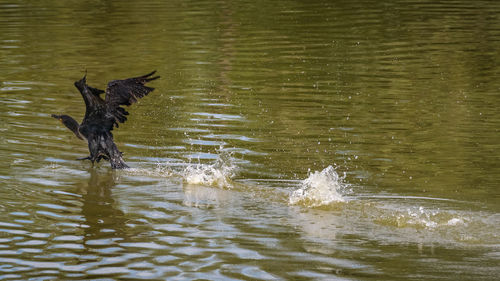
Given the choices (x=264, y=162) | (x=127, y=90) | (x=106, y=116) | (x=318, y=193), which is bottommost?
(x=318, y=193)

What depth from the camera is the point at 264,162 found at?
11.9m

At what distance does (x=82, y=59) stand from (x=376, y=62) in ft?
22.4

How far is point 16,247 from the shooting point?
847 cm

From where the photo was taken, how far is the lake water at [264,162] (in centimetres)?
814

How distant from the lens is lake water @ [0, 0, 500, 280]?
814 centimetres

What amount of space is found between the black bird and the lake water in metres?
0.26

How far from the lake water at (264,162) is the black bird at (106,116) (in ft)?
0.85

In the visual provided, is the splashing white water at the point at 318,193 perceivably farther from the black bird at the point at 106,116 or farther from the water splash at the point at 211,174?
the black bird at the point at 106,116

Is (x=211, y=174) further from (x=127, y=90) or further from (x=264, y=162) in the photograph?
(x=127, y=90)

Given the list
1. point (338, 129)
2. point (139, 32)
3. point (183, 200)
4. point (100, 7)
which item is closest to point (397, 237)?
point (183, 200)

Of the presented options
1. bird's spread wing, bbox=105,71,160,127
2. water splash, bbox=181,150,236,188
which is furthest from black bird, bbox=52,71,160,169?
water splash, bbox=181,150,236,188

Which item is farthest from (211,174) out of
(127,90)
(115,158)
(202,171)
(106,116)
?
(106,116)

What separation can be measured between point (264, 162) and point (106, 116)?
2.12 m

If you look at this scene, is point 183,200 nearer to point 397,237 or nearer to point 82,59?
point 397,237
